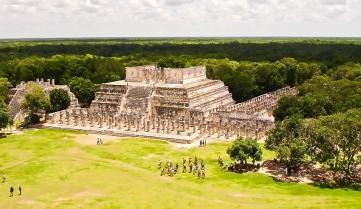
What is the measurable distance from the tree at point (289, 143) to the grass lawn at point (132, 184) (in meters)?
2.80

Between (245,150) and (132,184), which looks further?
(245,150)

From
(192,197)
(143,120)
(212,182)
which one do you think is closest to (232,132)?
(143,120)

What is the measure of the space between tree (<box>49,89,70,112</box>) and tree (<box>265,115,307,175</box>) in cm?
4007

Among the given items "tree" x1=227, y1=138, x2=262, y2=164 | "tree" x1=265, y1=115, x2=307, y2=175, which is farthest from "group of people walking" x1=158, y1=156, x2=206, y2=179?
"tree" x1=265, y1=115, x2=307, y2=175

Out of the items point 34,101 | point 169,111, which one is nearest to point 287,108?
point 169,111

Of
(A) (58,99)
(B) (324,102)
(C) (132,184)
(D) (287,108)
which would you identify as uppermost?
(B) (324,102)

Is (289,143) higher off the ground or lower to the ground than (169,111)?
higher

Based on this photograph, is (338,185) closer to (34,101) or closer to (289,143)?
(289,143)

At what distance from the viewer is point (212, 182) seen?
148 feet

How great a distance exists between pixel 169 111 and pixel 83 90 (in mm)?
21347

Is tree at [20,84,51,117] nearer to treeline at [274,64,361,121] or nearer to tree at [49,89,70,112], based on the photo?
tree at [49,89,70,112]

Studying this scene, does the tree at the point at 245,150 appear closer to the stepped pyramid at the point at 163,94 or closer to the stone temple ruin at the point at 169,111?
the stone temple ruin at the point at 169,111

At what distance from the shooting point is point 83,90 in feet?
290

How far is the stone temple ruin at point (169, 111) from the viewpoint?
218ft
